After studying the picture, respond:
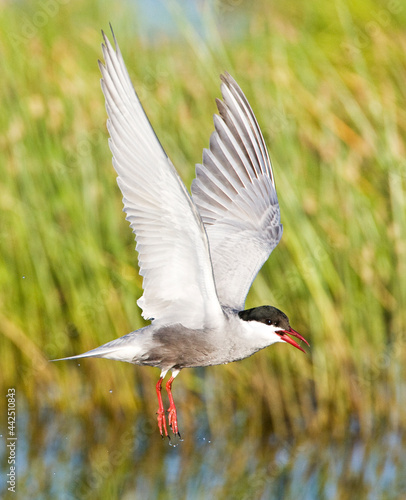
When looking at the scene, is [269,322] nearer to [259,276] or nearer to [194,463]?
[259,276]

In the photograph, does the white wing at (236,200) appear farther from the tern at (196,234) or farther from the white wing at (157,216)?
the white wing at (157,216)

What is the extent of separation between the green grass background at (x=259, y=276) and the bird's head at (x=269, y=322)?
48.6 inches

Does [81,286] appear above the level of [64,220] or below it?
below

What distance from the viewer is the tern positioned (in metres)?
3.53

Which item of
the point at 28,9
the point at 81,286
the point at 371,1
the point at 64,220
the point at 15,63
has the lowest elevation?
the point at 81,286

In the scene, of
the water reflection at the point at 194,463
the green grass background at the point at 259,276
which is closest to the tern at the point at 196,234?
the green grass background at the point at 259,276

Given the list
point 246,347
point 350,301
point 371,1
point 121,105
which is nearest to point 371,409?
point 350,301

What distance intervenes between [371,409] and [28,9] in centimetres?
580

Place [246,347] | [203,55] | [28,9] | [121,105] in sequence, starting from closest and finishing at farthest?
[121,105] < [246,347] < [203,55] < [28,9]

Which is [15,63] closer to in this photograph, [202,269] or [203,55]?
[203,55]

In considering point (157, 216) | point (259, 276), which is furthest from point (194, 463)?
point (157, 216)

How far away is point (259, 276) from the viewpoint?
543cm

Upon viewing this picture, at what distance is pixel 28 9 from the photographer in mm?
9062

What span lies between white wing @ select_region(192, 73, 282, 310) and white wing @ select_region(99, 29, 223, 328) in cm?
37
